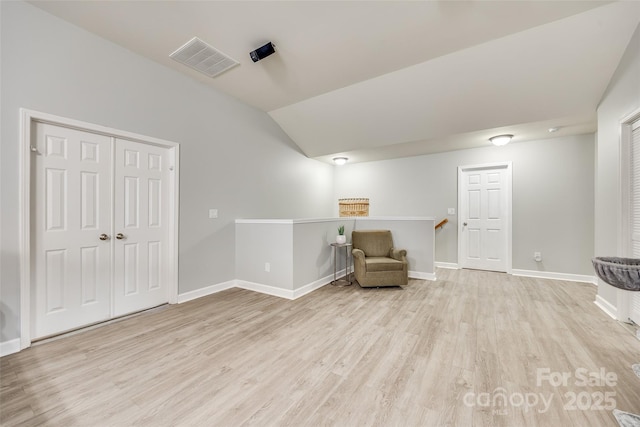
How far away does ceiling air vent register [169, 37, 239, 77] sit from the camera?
105 inches

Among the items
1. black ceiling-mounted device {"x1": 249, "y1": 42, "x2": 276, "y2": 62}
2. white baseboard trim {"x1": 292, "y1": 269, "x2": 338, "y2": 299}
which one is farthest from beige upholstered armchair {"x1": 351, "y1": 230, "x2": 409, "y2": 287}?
black ceiling-mounted device {"x1": 249, "y1": 42, "x2": 276, "y2": 62}

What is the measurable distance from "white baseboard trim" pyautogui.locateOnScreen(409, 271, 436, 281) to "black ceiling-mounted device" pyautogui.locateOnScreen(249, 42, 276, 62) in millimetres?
3938

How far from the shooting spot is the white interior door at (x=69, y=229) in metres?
2.24

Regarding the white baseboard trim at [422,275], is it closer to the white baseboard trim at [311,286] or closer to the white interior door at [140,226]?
the white baseboard trim at [311,286]

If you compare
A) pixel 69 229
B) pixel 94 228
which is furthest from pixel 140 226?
pixel 69 229

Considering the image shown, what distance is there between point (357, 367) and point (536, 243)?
14.7 ft

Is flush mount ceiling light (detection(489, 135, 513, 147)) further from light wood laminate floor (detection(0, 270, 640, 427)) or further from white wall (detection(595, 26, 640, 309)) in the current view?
light wood laminate floor (detection(0, 270, 640, 427))

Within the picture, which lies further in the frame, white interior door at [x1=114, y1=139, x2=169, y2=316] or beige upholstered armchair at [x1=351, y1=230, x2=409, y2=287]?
beige upholstered armchair at [x1=351, y1=230, x2=409, y2=287]

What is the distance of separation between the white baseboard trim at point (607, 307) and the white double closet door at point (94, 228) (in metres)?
5.14

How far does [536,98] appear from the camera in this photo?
123 inches

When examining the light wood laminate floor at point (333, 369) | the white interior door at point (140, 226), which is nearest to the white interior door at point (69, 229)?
the white interior door at point (140, 226)

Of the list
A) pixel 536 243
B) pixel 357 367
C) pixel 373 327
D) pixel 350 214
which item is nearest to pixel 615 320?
pixel 536 243

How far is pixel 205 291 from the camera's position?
11.4 ft

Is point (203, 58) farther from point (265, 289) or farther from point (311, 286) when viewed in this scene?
point (311, 286)
